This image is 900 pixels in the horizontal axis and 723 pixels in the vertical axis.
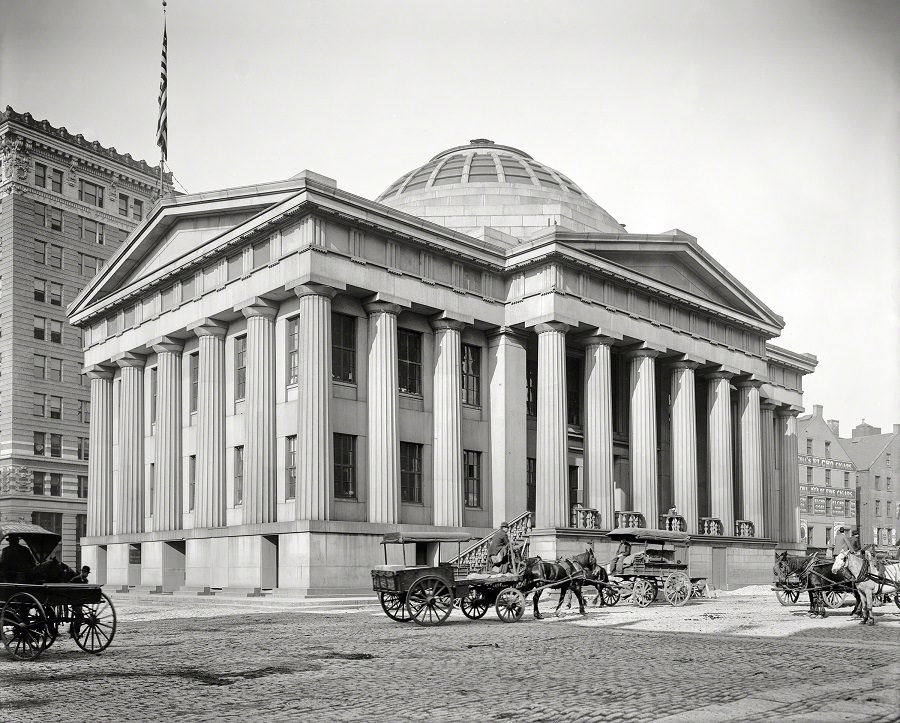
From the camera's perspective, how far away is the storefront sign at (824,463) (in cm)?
8644

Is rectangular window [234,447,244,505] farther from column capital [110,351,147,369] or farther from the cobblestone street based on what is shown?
the cobblestone street

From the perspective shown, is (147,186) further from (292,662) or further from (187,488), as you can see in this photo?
(292,662)

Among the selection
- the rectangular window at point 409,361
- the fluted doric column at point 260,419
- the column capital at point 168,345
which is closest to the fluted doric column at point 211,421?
the column capital at point 168,345

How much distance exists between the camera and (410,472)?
3984 cm

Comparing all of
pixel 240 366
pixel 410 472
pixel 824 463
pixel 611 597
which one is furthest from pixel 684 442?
pixel 824 463

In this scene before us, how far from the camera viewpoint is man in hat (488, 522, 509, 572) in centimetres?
2527

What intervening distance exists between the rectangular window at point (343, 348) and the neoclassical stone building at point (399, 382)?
8 centimetres

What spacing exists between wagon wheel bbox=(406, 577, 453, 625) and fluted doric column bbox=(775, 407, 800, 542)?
1572 inches

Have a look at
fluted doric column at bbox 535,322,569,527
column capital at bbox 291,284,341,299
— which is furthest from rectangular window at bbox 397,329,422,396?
column capital at bbox 291,284,341,299

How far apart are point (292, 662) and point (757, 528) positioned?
39.4m

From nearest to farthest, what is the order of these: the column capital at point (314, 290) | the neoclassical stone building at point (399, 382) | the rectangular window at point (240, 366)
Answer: the column capital at point (314, 290)
the neoclassical stone building at point (399, 382)
the rectangular window at point (240, 366)

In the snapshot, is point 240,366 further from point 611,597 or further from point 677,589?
point 677,589

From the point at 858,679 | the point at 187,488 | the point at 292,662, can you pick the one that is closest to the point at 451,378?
the point at 187,488

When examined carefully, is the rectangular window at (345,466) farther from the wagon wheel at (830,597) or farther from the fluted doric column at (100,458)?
the fluted doric column at (100,458)
